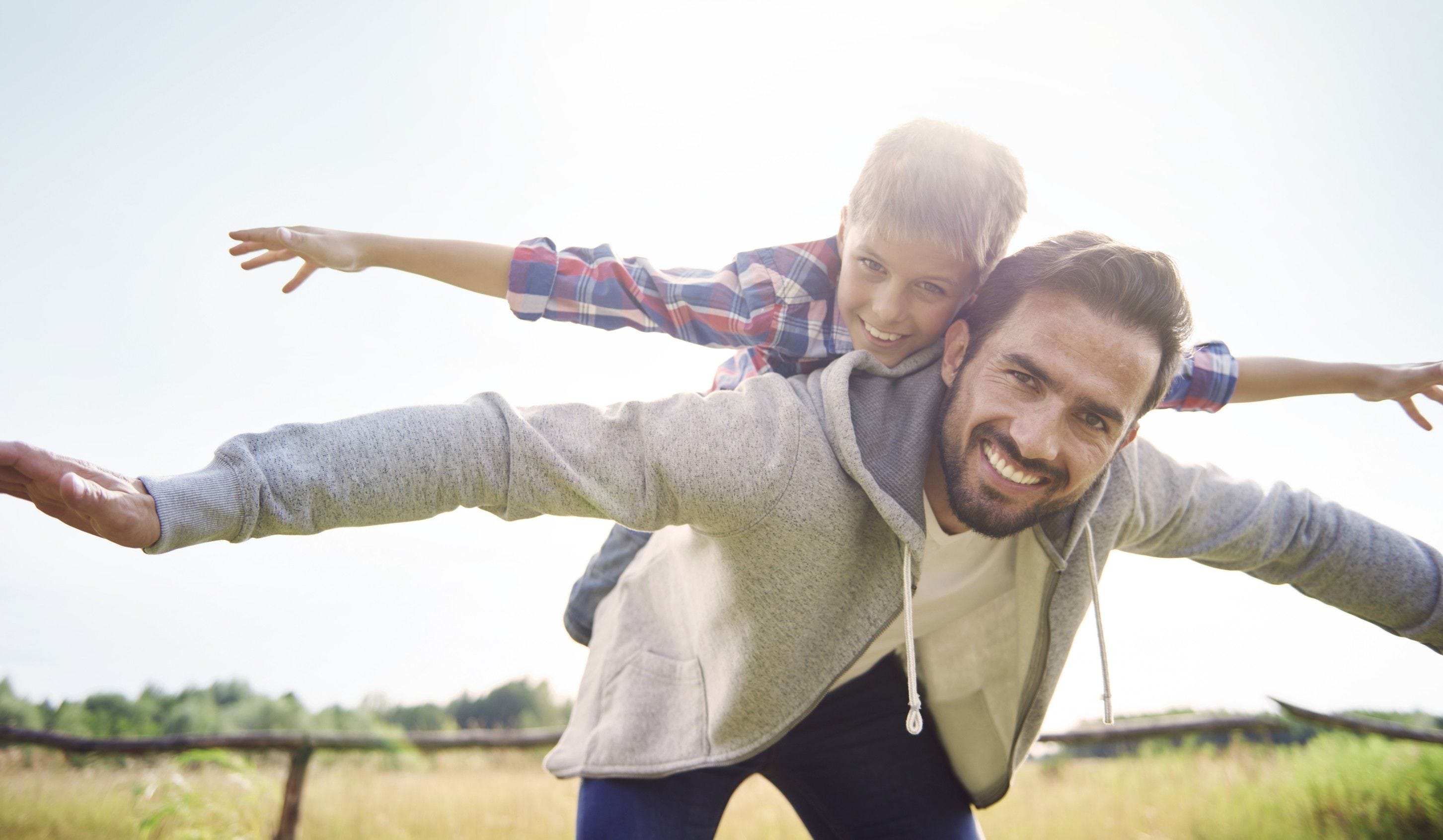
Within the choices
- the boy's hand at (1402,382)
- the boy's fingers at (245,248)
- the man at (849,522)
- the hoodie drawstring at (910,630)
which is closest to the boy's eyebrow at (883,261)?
the man at (849,522)

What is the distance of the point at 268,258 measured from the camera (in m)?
2.41

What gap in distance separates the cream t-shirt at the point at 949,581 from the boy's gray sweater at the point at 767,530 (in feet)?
0.26

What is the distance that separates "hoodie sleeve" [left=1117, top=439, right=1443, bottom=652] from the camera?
241 cm

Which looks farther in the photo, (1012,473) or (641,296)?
(641,296)

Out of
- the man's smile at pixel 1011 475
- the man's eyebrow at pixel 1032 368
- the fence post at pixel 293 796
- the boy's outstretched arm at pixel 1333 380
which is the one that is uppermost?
the man's eyebrow at pixel 1032 368

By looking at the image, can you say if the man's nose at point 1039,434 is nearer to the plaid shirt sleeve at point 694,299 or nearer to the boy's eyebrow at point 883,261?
the boy's eyebrow at point 883,261

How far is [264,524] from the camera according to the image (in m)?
1.31

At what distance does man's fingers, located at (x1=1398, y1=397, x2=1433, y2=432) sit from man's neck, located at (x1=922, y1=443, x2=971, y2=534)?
182cm

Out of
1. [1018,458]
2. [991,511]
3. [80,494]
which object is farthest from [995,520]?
[80,494]

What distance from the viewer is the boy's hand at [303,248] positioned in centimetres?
235

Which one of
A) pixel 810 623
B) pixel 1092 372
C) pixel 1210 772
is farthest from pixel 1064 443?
pixel 1210 772

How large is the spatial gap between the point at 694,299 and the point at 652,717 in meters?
1.19

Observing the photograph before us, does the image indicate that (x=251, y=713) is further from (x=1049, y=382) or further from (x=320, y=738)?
(x=1049, y=382)

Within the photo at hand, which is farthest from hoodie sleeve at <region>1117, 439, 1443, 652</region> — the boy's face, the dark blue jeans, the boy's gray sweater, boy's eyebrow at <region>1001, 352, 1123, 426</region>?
the dark blue jeans
